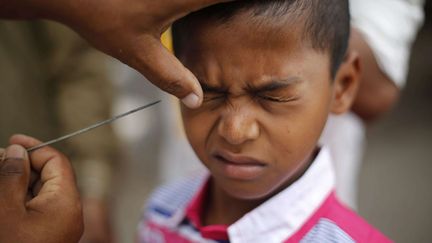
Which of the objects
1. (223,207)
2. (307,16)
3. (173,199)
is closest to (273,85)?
(307,16)

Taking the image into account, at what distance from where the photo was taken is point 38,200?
924 millimetres

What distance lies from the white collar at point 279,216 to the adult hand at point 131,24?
0.33 meters

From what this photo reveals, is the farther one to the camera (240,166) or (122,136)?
(122,136)

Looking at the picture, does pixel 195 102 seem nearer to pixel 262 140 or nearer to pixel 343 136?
pixel 262 140

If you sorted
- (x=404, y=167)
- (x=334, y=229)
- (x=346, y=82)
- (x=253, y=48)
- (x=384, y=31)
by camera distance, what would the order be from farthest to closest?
(x=404, y=167) → (x=384, y=31) → (x=346, y=82) → (x=334, y=229) → (x=253, y=48)

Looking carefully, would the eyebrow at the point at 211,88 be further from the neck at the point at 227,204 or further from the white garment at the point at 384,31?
the white garment at the point at 384,31

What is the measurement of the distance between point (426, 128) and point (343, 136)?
1.95 meters

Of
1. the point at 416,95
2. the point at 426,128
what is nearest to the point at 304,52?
the point at 426,128

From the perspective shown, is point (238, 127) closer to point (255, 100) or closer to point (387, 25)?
point (255, 100)

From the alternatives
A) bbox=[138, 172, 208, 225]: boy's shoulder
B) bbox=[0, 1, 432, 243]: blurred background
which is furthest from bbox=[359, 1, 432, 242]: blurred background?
bbox=[138, 172, 208, 225]: boy's shoulder

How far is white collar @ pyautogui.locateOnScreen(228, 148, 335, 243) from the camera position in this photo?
1.12 m

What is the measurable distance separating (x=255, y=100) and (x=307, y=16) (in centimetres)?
17

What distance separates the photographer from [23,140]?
1.05 metres

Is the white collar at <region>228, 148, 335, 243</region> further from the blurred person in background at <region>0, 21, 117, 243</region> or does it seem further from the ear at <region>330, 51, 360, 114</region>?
the blurred person in background at <region>0, 21, 117, 243</region>
